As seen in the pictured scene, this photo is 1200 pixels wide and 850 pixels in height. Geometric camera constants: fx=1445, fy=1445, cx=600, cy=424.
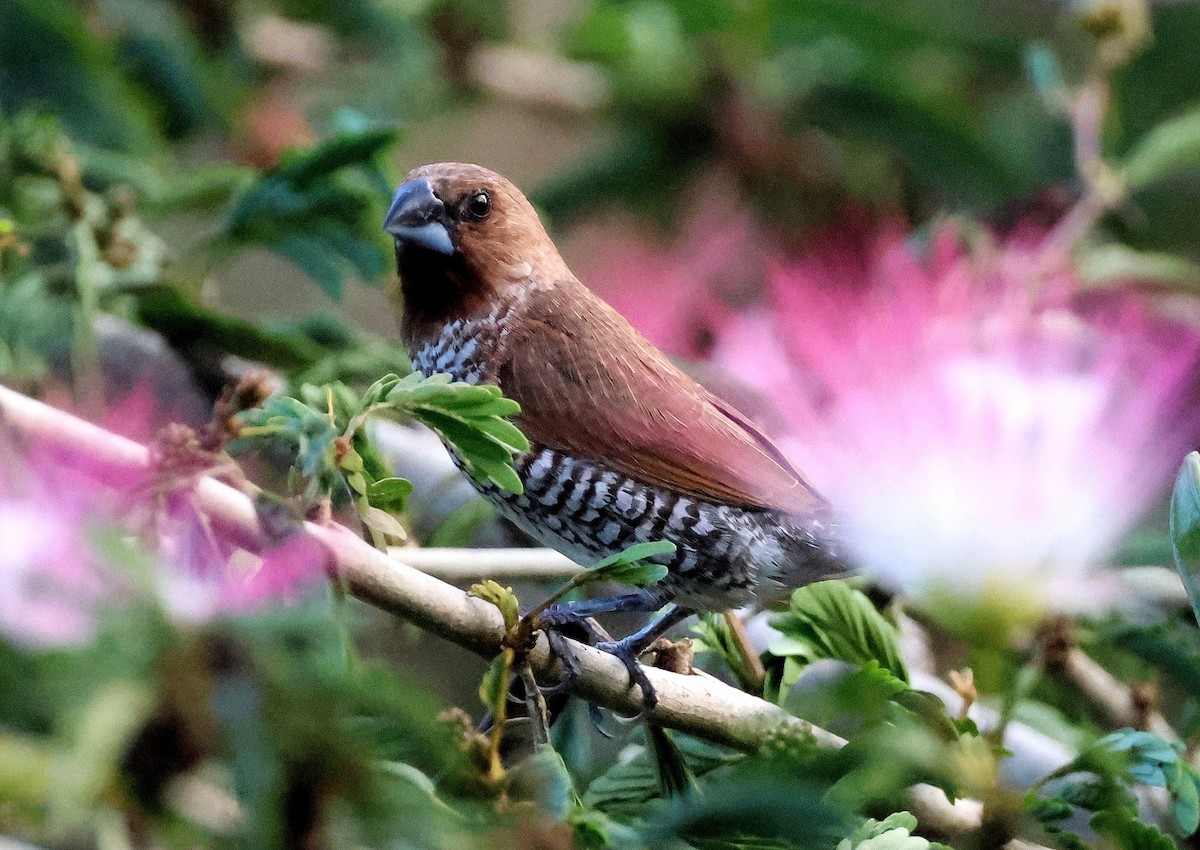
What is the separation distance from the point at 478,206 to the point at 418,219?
6 cm

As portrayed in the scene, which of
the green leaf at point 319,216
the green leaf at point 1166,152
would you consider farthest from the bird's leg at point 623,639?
the green leaf at point 1166,152

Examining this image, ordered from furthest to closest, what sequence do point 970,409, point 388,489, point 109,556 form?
point 970,409, point 388,489, point 109,556

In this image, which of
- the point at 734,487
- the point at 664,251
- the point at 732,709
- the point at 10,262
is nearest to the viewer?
the point at 732,709

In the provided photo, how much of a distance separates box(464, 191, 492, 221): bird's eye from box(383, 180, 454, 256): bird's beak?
3 cm

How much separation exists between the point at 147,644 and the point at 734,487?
622mm

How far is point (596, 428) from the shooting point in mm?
1096

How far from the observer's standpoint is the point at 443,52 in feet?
8.05

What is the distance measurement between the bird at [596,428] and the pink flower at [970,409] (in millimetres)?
87

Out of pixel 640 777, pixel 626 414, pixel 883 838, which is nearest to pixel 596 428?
pixel 626 414

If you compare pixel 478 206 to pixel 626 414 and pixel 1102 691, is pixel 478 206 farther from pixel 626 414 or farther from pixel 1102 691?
pixel 1102 691

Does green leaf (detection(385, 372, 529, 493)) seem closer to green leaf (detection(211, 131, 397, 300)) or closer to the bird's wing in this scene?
the bird's wing

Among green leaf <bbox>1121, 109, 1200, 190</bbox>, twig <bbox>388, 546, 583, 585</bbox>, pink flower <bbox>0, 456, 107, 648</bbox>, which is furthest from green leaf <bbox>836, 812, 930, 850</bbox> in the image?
green leaf <bbox>1121, 109, 1200, 190</bbox>

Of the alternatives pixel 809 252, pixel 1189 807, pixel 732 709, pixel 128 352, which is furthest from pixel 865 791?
pixel 809 252

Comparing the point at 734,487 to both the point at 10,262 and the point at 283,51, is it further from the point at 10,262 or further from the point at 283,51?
the point at 283,51
